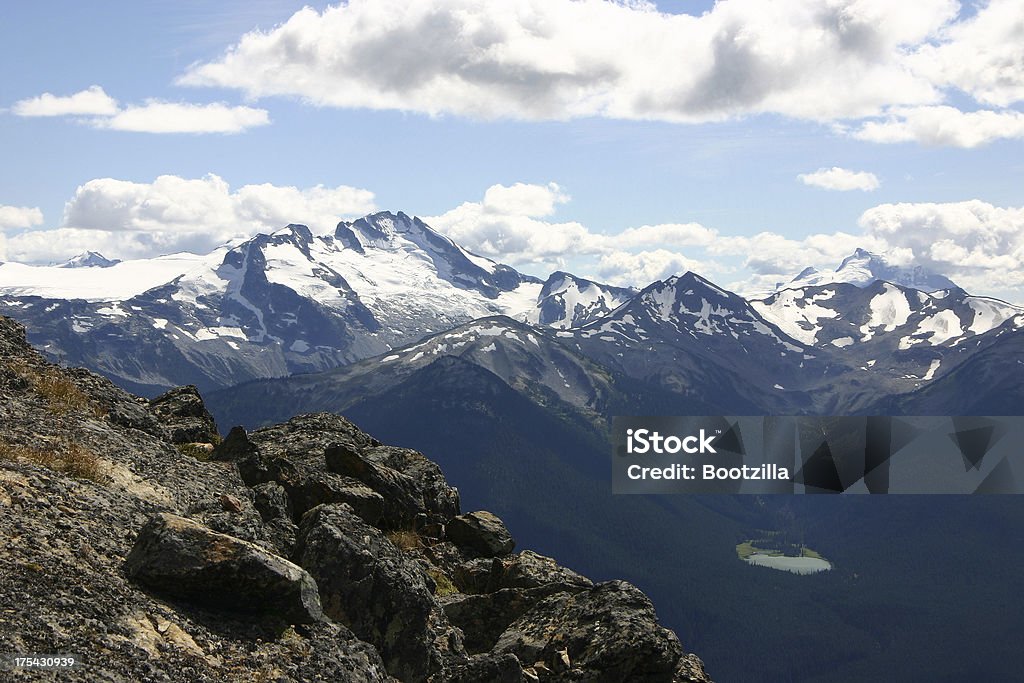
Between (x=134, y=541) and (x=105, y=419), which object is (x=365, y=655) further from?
(x=105, y=419)

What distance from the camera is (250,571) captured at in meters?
17.4

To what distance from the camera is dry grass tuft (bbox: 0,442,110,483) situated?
20125 millimetres

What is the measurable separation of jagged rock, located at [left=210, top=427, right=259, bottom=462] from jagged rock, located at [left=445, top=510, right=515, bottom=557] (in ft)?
26.9

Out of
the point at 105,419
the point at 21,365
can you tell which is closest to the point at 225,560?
the point at 105,419

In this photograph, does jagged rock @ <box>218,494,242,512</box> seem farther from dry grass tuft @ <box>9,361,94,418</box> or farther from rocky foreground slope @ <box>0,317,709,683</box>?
dry grass tuft @ <box>9,361,94,418</box>

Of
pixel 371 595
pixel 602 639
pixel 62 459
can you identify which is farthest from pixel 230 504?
pixel 602 639

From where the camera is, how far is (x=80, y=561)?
55.1 feet

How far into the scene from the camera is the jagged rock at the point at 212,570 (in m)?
17.1

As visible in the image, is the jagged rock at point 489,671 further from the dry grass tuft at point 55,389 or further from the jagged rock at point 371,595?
the dry grass tuft at point 55,389

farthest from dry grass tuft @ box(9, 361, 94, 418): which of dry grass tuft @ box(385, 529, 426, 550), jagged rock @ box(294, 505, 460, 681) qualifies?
dry grass tuft @ box(385, 529, 426, 550)

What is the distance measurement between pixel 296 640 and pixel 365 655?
1688mm

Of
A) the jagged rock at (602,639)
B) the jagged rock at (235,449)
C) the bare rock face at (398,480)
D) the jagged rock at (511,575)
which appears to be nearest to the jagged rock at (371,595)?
the jagged rock at (602,639)

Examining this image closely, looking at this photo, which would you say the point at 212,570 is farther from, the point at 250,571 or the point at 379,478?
the point at 379,478

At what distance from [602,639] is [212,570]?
31.5ft
